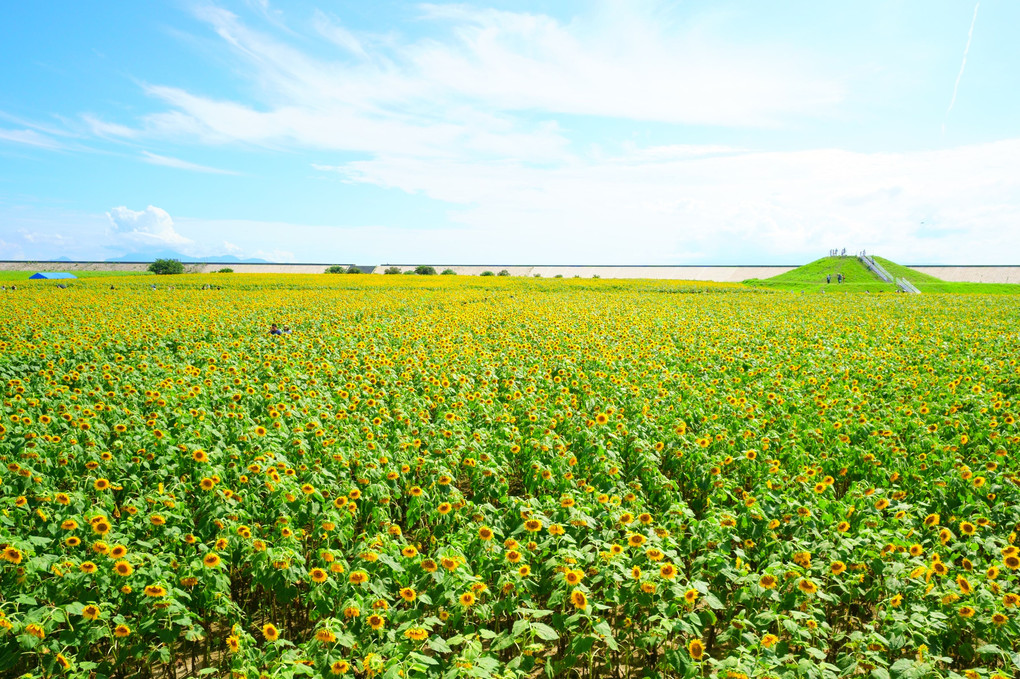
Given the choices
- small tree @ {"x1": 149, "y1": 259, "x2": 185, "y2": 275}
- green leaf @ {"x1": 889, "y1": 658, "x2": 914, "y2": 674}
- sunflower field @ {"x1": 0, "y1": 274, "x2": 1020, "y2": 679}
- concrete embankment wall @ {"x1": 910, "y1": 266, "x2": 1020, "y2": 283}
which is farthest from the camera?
concrete embankment wall @ {"x1": 910, "y1": 266, "x2": 1020, "y2": 283}

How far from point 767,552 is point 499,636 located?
2448 mm

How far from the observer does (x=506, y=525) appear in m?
4.60

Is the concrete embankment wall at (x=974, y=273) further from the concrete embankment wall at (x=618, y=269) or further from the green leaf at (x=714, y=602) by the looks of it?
the green leaf at (x=714, y=602)

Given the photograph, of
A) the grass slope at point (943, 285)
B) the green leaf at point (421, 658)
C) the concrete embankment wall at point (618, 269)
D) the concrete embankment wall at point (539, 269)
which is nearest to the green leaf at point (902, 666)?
the green leaf at point (421, 658)

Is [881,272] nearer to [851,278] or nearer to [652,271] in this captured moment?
[851,278]

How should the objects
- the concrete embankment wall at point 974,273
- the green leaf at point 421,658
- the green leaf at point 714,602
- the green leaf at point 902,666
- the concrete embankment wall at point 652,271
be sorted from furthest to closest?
1. the concrete embankment wall at point 652,271
2. the concrete embankment wall at point 974,273
3. the green leaf at point 714,602
4. the green leaf at point 902,666
5. the green leaf at point 421,658

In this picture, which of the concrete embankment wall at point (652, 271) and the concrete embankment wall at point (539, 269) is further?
the concrete embankment wall at point (539, 269)

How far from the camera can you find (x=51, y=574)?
148 inches

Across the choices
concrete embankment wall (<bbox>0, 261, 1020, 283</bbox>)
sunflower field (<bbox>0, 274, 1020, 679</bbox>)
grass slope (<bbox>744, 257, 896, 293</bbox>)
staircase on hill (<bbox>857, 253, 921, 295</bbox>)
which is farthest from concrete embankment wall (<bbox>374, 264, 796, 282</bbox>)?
sunflower field (<bbox>0, 274, 1020, 679</bbox>)

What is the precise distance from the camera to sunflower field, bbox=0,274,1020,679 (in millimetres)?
3197

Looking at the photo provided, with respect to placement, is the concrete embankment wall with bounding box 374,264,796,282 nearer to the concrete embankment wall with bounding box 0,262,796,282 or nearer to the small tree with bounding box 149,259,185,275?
the concrete embankment wall with bounding box 0,262,796,282

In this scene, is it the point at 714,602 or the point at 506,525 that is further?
the point at 506,525

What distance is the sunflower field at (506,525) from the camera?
3.20m

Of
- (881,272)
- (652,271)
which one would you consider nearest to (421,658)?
(881,272)
